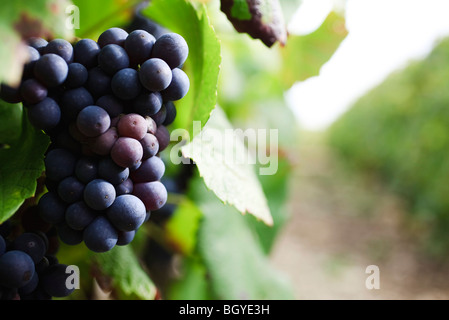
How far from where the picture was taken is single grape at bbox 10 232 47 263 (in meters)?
0.46

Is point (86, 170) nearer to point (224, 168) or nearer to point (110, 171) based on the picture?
point (110, 171)

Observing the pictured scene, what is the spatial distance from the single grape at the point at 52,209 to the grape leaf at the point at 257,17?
313 mm

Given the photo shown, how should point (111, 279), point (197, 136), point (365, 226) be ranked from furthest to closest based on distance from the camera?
point (365, 226) < point (111, 279) < point (197, 136)

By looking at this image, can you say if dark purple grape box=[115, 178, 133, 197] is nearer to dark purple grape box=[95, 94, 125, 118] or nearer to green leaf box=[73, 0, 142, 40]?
dark purple grape box=[95, 94, 125, 118]

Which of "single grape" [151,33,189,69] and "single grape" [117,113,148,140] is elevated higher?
"single grape" [151,33,189,69]

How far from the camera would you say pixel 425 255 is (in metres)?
4.91

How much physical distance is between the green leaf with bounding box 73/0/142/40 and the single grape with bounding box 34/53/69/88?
0.30 metres

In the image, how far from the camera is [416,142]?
591cm

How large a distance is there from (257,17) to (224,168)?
0.67 feet

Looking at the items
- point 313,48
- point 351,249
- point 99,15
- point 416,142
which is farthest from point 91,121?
point 416,142

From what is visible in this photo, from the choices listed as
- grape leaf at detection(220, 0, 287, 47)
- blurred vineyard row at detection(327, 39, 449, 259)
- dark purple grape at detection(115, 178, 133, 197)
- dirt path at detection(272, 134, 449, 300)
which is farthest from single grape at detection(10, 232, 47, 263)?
blurred vineyard row at detection(327, 39, 449, 259)
